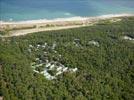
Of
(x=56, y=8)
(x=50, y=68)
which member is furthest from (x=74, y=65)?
(x=56, y=8)

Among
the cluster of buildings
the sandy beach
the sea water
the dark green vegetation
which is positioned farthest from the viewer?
the sea water

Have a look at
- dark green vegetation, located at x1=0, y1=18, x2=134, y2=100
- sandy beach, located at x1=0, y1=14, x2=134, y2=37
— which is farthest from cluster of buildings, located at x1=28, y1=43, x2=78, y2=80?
sandy beach, located at x1=0, y1=14, x2=134, y2=37

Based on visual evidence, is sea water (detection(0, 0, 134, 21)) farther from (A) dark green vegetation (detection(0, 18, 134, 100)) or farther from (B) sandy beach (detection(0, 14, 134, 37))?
(A) dark green vegetation (detection(0, 18, 134, 100))

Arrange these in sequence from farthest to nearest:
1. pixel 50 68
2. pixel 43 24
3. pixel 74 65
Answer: pixel 43 24, pixel 74 65, pixel 50 68

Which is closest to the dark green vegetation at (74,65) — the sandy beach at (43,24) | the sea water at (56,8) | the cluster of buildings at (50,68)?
the cluster of buildings at (50,68)

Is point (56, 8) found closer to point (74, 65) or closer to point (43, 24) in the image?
point (43, 24)

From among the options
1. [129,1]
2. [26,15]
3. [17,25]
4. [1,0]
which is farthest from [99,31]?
[129,1]

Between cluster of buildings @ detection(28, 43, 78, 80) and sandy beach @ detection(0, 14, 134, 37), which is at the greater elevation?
sandy beach @ detection(0, 14, 134, 37)
